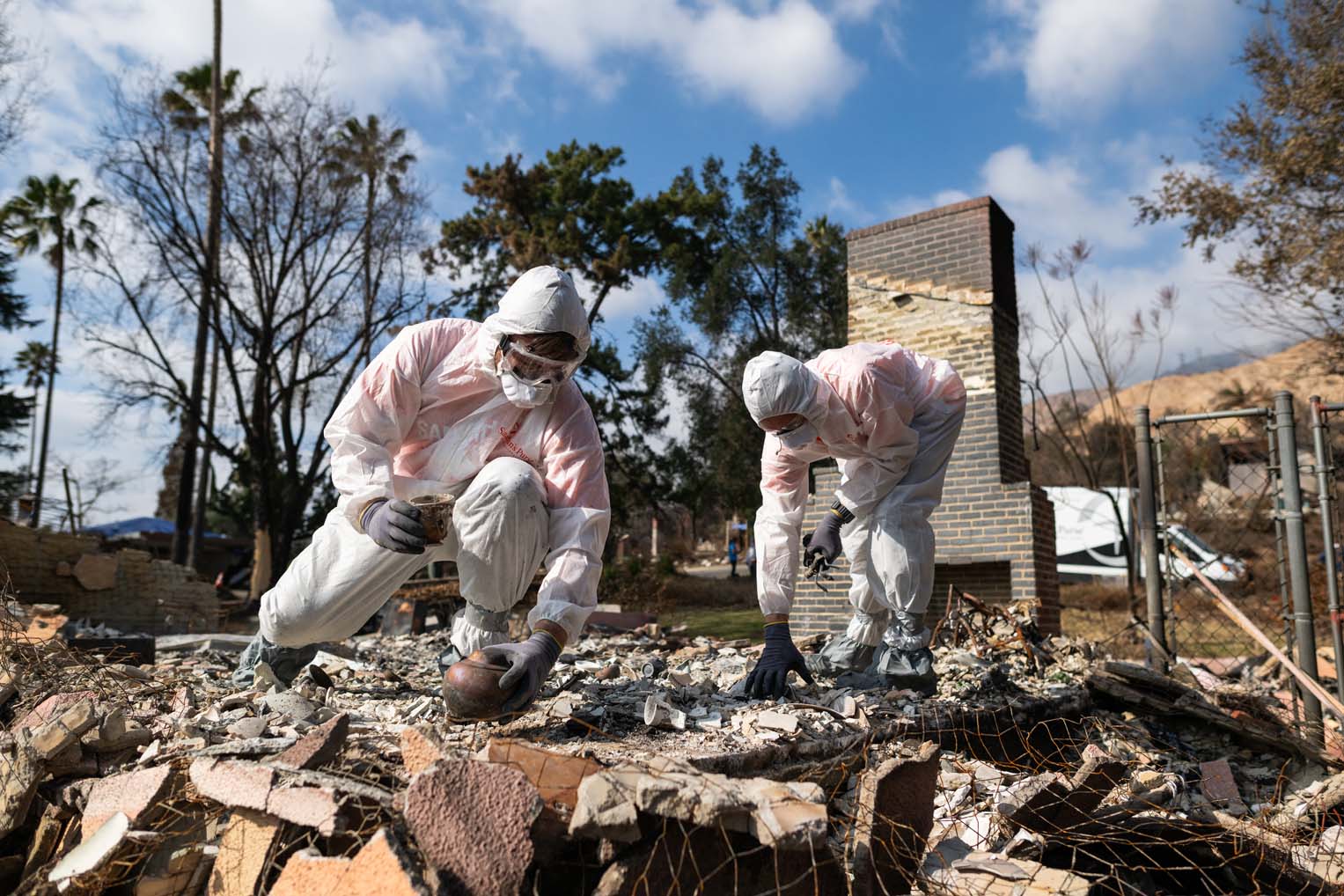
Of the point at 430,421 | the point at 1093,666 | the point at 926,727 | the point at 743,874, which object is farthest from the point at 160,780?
the point at 1093,666

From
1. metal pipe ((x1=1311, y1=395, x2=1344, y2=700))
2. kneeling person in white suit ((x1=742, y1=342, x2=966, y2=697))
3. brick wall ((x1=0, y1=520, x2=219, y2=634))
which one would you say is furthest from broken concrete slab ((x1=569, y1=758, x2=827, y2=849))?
brick wall ((x1=0, y1=520, x2=219, y2=634))

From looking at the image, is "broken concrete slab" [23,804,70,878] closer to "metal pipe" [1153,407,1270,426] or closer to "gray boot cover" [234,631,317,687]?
"gray boot cover" [234,631,317,687]

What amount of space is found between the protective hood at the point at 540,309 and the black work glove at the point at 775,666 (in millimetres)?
1404

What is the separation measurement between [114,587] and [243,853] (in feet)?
32.2

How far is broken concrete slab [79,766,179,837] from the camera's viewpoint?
1960 mm

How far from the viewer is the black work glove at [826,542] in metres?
4.02

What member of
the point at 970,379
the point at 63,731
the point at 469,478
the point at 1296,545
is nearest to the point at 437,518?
the point at 469,478

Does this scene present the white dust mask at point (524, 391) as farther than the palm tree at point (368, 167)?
No

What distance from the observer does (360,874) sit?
1.60 m

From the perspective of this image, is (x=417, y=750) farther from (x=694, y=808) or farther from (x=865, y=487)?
(x=865, y=487)

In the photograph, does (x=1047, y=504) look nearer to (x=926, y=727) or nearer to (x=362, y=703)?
(x=926, y=727)

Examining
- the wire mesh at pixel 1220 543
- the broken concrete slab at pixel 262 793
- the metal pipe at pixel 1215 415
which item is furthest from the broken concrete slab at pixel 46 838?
the metal pipe at pixel 1215 415

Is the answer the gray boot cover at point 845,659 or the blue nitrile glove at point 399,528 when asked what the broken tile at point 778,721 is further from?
the gray boot cover at point 845,659

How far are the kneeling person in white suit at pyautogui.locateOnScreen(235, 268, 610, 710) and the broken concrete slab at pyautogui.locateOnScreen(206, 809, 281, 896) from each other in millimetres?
987
